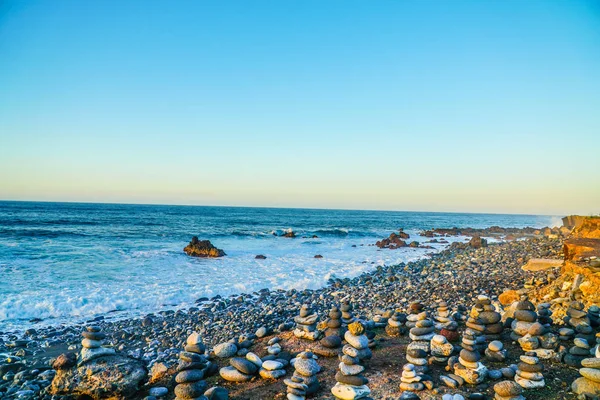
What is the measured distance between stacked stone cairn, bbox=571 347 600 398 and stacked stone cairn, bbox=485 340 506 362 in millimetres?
1066

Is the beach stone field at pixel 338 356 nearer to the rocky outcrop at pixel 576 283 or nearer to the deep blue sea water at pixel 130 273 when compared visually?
the rocky outcrop at pixel 576 283

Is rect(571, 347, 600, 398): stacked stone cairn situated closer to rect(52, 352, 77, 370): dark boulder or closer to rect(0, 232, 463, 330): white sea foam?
rect(52, 352, 77, 370): dark boulder

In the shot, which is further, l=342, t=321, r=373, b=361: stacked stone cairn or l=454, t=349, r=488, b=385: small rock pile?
l=342, t=321, r=373, b=361: stacked stone cairn

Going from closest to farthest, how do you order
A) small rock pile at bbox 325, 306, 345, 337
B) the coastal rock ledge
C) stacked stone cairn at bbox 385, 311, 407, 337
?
small rock pile at bbox 325, 306, 345, 337, stacked stone cairn at bbox 385, 311, 407, 337, the coastal rock ledge

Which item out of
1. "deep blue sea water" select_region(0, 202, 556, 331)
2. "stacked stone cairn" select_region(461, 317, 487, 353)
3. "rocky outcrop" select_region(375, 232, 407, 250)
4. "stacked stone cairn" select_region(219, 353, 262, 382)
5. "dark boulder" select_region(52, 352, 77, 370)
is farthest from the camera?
"rocky outcrop" select_region(375, 232, 407, 250)

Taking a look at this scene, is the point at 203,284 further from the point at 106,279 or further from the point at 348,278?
the point at 348,278

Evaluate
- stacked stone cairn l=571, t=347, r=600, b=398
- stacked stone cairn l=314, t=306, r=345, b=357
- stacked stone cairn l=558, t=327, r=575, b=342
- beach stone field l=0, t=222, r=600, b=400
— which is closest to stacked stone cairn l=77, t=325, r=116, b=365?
beach stone field l=0, t=222, r=600, b=400

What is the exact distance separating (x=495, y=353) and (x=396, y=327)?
6.26 ft

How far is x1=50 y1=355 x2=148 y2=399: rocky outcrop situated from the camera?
18.2 feet

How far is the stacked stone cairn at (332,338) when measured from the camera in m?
6.16

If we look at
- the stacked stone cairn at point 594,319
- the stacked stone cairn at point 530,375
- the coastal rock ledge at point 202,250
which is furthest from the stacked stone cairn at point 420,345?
the coastal rock ledge at point 202,250

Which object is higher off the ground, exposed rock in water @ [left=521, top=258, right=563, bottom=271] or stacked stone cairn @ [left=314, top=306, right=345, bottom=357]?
exposed rock in water @ [left=521, top=258, right=563, bottom=271]

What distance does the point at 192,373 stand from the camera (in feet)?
16.4

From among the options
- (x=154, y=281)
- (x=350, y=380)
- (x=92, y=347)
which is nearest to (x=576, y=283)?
(x=350, y=380)
